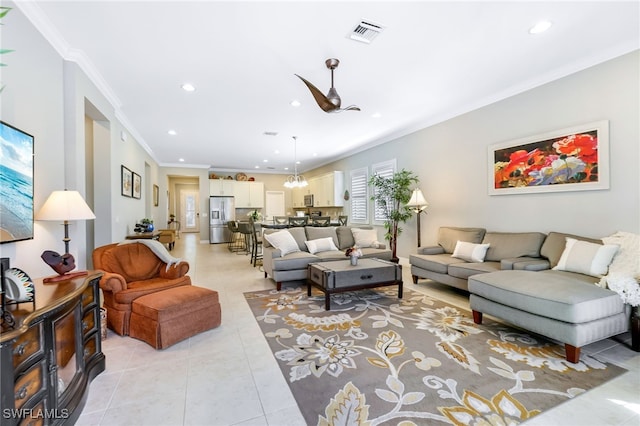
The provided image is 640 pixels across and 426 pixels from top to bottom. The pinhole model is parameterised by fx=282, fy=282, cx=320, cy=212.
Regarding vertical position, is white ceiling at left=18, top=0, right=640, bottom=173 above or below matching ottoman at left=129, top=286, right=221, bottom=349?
above

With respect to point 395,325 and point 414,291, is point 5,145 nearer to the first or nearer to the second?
point 395,325

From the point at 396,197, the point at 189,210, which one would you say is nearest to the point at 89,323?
the point at 396,197

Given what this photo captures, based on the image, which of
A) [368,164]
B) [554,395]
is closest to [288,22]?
[554,395]

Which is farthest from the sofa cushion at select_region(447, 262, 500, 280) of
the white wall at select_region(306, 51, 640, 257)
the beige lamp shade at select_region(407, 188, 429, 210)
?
the beige lamp shade at select_region(407, 188, 429, 210)

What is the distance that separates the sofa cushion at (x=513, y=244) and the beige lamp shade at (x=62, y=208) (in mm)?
4696

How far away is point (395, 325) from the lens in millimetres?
2988

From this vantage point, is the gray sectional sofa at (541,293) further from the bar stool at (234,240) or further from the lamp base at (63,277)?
the bar stool at (234,240)

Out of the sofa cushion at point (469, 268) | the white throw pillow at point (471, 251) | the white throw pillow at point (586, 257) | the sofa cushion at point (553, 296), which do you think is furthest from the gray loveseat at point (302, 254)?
the white throw pillow at point (586, 257)

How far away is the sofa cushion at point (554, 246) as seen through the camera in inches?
130

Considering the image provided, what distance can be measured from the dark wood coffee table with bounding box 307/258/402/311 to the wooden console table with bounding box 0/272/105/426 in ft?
7.40

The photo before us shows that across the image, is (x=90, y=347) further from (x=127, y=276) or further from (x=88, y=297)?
(x=127, y=276)

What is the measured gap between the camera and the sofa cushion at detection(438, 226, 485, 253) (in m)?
4.31

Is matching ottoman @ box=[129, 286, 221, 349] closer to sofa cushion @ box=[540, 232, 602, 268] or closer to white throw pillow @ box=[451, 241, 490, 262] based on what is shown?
white throw pillow @ box=[451, 241, 490, 262]

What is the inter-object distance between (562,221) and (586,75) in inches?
67.9
